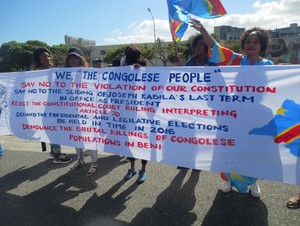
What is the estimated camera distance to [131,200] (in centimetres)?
325

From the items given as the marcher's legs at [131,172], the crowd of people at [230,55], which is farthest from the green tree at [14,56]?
the crowd of people at [230,55]

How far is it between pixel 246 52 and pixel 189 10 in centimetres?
83

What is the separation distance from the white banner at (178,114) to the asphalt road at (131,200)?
50cm

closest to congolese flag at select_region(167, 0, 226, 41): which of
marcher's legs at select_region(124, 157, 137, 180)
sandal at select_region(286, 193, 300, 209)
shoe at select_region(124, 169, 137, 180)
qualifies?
marcher's legs at select_region(124, 157, 137, 180)

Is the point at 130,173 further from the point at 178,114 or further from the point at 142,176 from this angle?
the point at 178,114

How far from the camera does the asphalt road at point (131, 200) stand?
2.82m

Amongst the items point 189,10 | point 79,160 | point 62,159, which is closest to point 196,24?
point 189,10

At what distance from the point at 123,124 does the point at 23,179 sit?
197cm

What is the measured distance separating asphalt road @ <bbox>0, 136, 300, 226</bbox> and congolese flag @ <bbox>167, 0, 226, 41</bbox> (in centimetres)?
205

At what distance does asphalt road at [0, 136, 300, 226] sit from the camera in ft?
9.25

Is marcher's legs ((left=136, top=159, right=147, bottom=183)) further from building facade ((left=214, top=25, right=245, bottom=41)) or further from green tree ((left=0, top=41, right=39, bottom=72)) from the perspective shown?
building facade ((left=214, top=25, right=245, bottom=41))

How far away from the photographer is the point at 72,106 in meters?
3.62

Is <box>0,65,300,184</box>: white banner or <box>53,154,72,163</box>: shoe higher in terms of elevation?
<box>0,65,300,184</box>: white banner

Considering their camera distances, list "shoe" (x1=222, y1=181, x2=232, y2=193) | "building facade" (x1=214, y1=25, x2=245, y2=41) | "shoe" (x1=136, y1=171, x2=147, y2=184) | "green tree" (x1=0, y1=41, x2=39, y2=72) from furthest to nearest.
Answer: "building facade" (x1=214, y1=25, x2=245, y2=41)
"green tree" (x1=0, y1=41, x2=39, y2=72)
"shoe" (x1=136, y1=171, x2=147, y2=184)
"shoe" (x1=222, y1=181, x2=232, y2=193)
